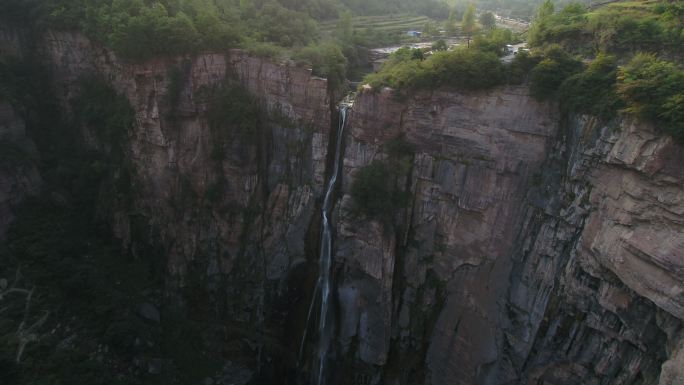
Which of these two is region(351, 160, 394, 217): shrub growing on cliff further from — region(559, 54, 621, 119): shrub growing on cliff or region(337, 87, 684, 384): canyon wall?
region(559, 54, 621, 119): shrub growing on cliff

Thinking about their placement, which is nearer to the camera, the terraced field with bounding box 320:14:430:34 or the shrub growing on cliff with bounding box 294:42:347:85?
the shrub growing on cliff with bounding box 294:42:347:85

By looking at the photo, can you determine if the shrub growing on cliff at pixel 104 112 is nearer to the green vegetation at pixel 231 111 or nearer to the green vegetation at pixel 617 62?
the green vegetation at pixel 231 111

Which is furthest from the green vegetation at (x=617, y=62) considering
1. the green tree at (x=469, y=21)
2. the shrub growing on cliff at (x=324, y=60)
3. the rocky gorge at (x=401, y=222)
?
the green tree at (x=469, y=21)

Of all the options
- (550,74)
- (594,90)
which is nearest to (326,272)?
(550,74)

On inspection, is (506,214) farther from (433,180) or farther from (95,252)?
(95,252)

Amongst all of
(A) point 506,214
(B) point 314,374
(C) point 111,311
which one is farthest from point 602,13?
(C) point 111,311

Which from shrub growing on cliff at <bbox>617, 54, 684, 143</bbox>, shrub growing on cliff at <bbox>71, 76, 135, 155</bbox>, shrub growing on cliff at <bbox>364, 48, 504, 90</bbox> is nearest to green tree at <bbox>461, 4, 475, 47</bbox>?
shrub growing on cliff at <bbox>364, 48, 504, 90</bbox>

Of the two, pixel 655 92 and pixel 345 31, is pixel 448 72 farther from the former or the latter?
pixel 345 31
